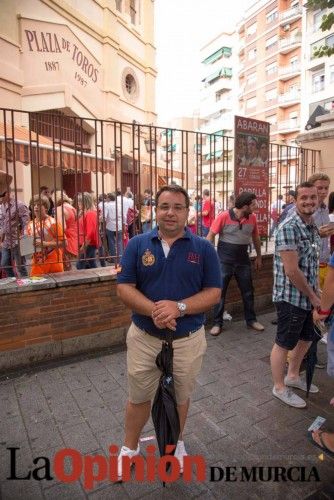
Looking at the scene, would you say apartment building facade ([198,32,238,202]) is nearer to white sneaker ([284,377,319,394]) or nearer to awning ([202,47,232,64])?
awning ([202,47,232,64])

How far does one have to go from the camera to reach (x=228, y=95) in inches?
2210

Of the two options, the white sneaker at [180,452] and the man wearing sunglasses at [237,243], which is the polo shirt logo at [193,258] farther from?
the man wearing sunglasses at [237,243]

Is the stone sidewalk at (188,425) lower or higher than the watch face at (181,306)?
lower

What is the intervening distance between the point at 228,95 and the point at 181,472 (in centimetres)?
6098

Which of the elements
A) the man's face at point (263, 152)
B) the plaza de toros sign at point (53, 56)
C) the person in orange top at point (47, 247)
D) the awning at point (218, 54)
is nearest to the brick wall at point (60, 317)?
the person in orange top at point (47, 247)

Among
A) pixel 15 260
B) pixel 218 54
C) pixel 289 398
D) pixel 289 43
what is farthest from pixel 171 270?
pixel 218 54

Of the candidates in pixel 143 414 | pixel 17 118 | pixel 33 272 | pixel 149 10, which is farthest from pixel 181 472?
pixel 149 10

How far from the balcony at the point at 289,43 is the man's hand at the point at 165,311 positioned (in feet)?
148

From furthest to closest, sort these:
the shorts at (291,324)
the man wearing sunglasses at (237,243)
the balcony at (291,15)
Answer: the balcony at (291,15) → the man wearing sunglasses at (237,243) → the shorts at (291,324)

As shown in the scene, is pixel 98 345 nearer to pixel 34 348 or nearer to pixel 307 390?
pixel 34 348

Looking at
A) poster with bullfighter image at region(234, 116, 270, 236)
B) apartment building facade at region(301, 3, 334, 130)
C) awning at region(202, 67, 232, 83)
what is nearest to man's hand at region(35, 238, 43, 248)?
poster with bullfighter image at region(234, 116, 270, 236)

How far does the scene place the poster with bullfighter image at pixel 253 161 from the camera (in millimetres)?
5215

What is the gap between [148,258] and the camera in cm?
207

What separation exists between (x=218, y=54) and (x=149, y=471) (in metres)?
64.7
